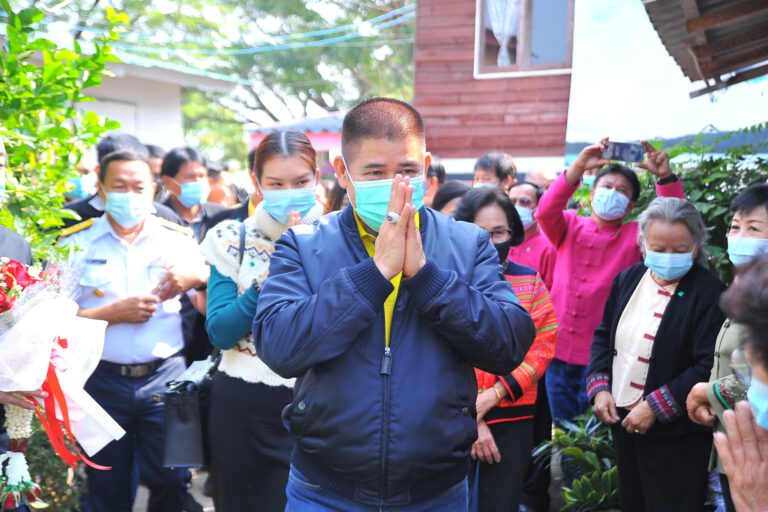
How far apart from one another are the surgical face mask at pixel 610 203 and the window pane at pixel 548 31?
7.32 m

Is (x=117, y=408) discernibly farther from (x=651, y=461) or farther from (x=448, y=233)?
(x=651, y=461)

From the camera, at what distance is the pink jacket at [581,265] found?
5398 mm

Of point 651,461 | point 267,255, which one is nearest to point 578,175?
point 651,461

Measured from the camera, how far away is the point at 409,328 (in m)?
2.51

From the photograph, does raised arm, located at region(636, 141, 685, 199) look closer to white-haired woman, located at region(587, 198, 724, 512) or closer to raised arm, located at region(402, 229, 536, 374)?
white-haired woman, located at region(587, 198, 724, 512)

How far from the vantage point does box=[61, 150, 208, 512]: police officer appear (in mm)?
4379

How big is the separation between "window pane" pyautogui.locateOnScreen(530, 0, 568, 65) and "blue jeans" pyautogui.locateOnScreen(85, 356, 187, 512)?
9337 millimetres

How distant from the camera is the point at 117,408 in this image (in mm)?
4367

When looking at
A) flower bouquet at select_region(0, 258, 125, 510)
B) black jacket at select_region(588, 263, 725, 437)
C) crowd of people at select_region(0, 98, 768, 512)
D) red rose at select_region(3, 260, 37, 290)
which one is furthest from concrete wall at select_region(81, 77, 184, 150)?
black jacket at select_region(588, 263, 725, 437)

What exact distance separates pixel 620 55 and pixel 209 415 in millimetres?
5116

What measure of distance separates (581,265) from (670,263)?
1506 mm

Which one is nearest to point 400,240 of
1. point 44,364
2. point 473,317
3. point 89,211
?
point 473,317

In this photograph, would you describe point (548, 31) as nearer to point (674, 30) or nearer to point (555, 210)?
point (674, 30)

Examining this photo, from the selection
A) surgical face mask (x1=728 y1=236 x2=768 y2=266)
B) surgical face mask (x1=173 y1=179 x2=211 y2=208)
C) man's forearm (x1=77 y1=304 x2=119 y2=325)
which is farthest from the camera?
surgical face mask (x1=173 y1=179 x2=211 y2=208)
